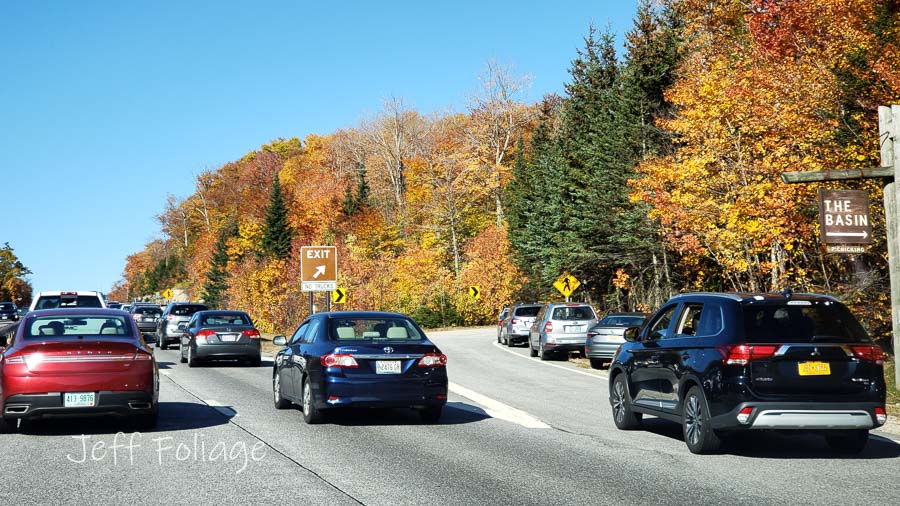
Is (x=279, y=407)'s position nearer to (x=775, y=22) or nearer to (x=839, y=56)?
(x=839, y=56)

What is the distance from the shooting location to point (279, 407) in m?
15.4

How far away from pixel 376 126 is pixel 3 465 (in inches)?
3050

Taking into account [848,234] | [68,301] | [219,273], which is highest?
[219,273]

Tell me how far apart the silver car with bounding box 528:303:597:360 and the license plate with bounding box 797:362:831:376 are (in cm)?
1902

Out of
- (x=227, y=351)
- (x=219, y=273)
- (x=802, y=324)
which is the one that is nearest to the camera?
(x=802, y=324)

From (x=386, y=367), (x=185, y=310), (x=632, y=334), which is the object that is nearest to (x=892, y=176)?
(x=632, y=334)

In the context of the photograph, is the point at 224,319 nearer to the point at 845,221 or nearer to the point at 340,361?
the point at 340,361

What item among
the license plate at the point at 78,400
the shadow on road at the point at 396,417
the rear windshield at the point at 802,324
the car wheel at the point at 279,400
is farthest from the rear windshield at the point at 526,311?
the rear windshield at the point at 802,324

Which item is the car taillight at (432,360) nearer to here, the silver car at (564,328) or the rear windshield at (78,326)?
the rear windshield at (78,326)

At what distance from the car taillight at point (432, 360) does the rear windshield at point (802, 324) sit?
173 inches

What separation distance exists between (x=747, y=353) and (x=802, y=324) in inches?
30.2

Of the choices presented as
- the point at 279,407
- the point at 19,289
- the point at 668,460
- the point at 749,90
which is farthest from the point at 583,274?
the point at 19,289

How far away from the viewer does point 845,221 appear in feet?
55.3

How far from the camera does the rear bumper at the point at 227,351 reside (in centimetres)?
2617
